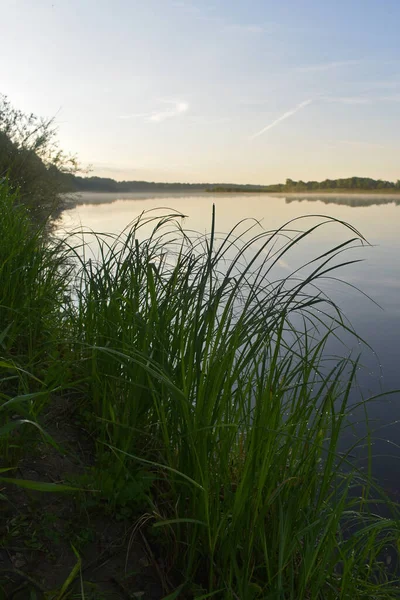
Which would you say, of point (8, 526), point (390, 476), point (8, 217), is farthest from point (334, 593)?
point (8, 217)

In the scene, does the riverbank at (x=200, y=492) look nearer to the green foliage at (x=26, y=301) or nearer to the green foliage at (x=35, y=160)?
the green foliage at (x=26, y=301)

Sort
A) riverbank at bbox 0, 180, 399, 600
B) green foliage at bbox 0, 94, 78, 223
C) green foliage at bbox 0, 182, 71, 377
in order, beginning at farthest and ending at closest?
1. green foliage at bbox 0, 94, 78, 223
2. green foliage at bbox 0, 182, 71, 377
3. riverbank at bbox 0, 180, 399, 600

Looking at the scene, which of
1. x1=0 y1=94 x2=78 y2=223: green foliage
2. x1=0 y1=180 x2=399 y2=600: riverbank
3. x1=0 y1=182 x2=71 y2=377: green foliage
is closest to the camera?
x1=0 y1=180 x2=399 y2=600: riverbank

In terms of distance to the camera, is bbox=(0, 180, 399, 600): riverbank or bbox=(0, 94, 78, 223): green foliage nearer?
bbox=(0, 180, 399, 600): riverbank

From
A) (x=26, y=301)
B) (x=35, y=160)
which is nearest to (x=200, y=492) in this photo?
(x=26, y=301)

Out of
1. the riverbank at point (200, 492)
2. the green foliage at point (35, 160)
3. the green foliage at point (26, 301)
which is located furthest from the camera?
the green foliage at point (35, 160)

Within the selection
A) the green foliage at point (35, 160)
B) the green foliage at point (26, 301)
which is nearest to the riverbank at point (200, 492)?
the green foliage at point (26, 301)

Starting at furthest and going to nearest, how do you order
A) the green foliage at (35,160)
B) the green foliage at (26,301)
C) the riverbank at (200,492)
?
the green foliage at (35,160), the green foliage at (26,301), the riverbank at (200,492)

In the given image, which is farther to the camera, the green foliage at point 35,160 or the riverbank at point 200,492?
the green foliage at point 35,160

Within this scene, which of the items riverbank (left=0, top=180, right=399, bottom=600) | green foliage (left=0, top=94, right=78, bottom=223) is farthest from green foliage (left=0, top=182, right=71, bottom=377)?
green foliage (left=0, top=94, right=78, bottom=223)

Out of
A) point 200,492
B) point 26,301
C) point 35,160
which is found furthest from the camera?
point 35,160

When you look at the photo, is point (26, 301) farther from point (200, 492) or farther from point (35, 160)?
point (35, 160)

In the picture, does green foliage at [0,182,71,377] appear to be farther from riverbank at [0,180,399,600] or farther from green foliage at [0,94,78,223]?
green foliage at [0,94,78,223]

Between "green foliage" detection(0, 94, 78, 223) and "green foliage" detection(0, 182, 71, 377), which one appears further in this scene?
"green foliage" detection(0, 94, 78, 223)
